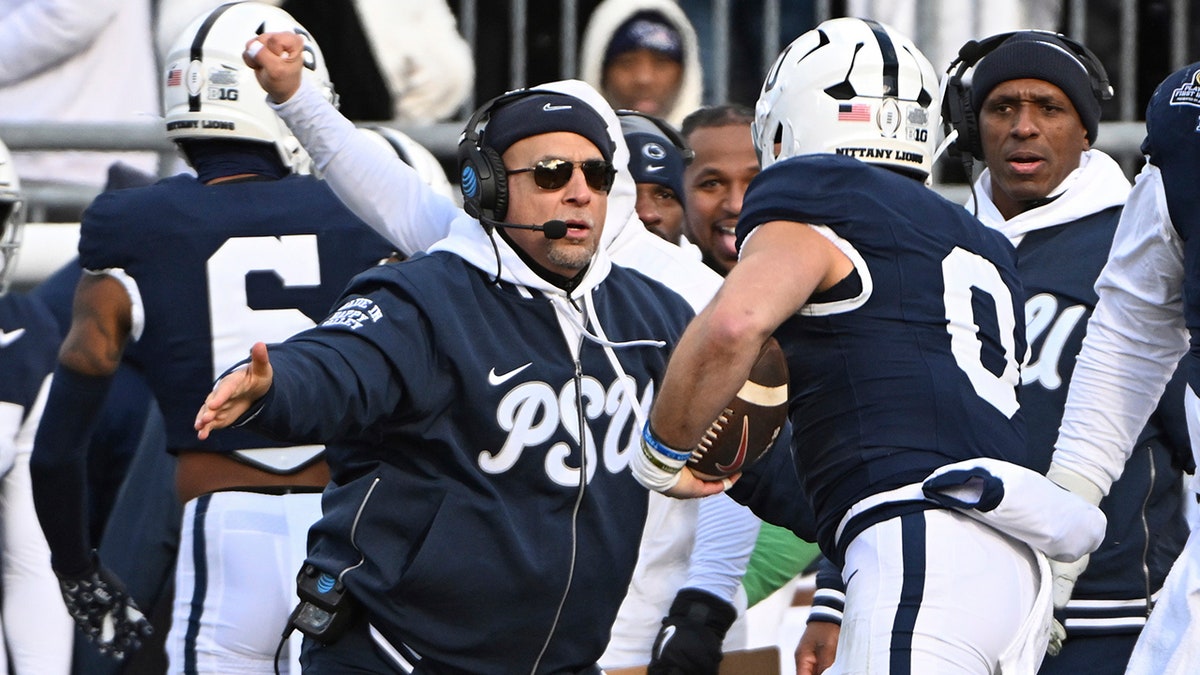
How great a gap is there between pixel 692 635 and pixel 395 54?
3.87 meters

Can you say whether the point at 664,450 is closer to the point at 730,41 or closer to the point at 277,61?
the point at 277,61

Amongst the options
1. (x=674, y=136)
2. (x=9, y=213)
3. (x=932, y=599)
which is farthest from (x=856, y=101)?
(x=9, y=213)

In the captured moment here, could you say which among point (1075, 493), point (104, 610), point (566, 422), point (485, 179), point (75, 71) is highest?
point (75, 71)

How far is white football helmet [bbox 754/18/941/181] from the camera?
4051mm

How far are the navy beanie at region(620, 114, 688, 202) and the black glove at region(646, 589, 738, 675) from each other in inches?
64.8

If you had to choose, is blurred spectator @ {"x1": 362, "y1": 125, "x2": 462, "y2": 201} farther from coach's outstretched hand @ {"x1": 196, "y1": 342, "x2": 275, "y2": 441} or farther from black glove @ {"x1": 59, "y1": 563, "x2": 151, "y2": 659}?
coach's outstretched hand @ {"x1": 196, "y1": 342, "x2": 275, "y2": 441}

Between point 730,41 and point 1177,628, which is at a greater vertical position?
point 730,41

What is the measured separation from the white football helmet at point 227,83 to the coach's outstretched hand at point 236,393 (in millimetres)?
1971

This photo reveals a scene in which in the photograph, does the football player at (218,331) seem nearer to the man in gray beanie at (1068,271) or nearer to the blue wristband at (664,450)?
the man in gray beanie at (1068,271)

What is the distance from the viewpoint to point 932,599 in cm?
369

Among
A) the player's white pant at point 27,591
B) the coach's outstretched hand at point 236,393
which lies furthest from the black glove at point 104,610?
the coach's outstretched hand at point 236,393

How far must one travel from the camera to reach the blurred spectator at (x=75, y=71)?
8141mm

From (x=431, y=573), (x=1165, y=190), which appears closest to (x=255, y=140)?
(x=431, y=573)

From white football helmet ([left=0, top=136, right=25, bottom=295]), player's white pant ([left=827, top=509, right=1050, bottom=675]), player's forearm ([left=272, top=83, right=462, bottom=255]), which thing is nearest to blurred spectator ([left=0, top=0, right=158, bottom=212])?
white football helmet ([left=0, top=136, right=25, bottom=295])
